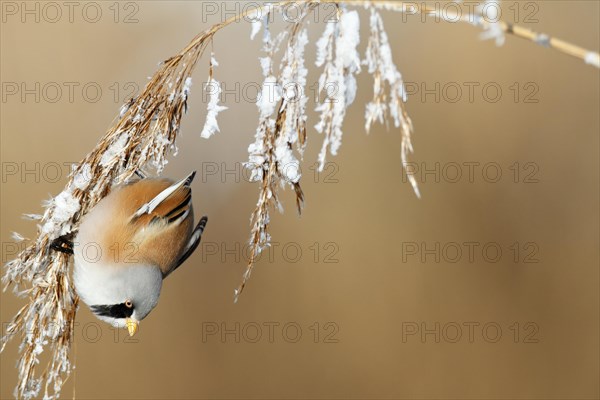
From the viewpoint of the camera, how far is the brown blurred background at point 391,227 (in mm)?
2422

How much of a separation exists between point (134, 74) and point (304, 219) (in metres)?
0.85

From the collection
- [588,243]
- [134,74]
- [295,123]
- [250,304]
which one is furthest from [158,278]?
[588,243]

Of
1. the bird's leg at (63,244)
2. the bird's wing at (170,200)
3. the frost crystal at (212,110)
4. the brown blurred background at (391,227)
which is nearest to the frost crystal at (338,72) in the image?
the frost crystal at (212,110)

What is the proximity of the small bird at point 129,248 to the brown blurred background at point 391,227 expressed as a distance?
1175 mm

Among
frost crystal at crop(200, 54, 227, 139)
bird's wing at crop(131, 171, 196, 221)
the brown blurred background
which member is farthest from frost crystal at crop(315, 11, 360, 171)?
the brown blurred background

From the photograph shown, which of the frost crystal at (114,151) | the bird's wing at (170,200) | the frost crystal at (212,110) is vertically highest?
the frost crystal at (212,110)

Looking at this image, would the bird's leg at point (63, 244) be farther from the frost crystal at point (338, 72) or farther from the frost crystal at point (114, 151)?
the frost crystal at point (338, 72)

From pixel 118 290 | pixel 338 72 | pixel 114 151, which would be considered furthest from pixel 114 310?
pixel 338 72

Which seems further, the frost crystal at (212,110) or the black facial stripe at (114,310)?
the black facial stripe at (114,310)

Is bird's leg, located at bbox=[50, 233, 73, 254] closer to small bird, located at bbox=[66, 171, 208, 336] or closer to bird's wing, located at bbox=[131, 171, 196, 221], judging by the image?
small bird, located at bbox=[66, 171, 208, 336]

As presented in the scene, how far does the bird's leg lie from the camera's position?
4.04 ft

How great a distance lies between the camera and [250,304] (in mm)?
2441

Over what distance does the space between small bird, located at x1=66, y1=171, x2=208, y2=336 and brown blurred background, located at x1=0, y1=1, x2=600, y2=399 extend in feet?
3.85

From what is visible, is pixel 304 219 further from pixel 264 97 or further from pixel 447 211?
pixel 264 97
